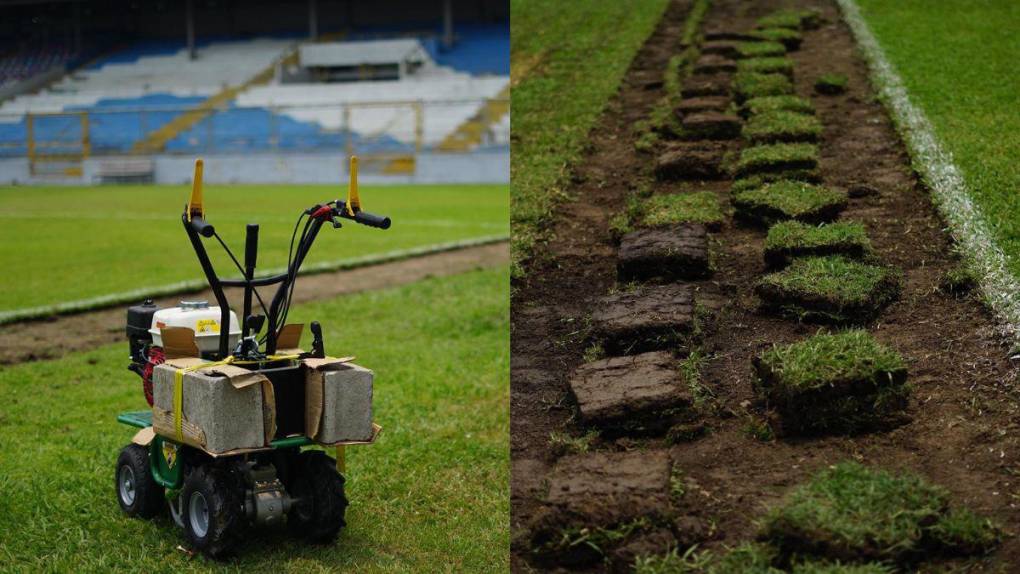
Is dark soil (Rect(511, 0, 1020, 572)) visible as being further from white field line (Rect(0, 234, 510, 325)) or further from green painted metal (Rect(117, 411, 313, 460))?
white field line (Rect(0, 234, 510, 325))

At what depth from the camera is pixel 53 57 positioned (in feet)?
102

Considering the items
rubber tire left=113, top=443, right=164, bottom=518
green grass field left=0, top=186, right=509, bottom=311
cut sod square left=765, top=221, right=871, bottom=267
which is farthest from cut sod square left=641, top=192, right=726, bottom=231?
green grass field left=0, top=186, right=509, bottom=311

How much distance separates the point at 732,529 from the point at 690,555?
120mm

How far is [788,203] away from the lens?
398 centimetres

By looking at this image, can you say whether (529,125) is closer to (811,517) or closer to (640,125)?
(640,125)

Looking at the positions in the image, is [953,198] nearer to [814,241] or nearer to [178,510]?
[814,241]

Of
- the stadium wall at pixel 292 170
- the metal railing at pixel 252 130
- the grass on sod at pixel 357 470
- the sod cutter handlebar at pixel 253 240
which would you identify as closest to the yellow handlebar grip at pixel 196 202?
the sod cutter handlebar at pixel 253 240

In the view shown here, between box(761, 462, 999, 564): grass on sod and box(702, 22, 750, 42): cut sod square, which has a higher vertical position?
box(702, 22, 750, 42): cut sod square

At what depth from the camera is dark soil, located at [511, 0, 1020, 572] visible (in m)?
2.35

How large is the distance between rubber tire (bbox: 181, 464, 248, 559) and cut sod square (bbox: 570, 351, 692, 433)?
962mm

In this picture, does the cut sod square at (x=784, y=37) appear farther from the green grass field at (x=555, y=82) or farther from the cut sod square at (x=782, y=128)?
the cut sod square at (x=782, y=128)

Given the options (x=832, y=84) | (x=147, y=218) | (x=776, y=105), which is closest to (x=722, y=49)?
(x=832, y=84)

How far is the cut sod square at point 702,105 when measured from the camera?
5.34 m

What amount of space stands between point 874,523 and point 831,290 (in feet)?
3.95
